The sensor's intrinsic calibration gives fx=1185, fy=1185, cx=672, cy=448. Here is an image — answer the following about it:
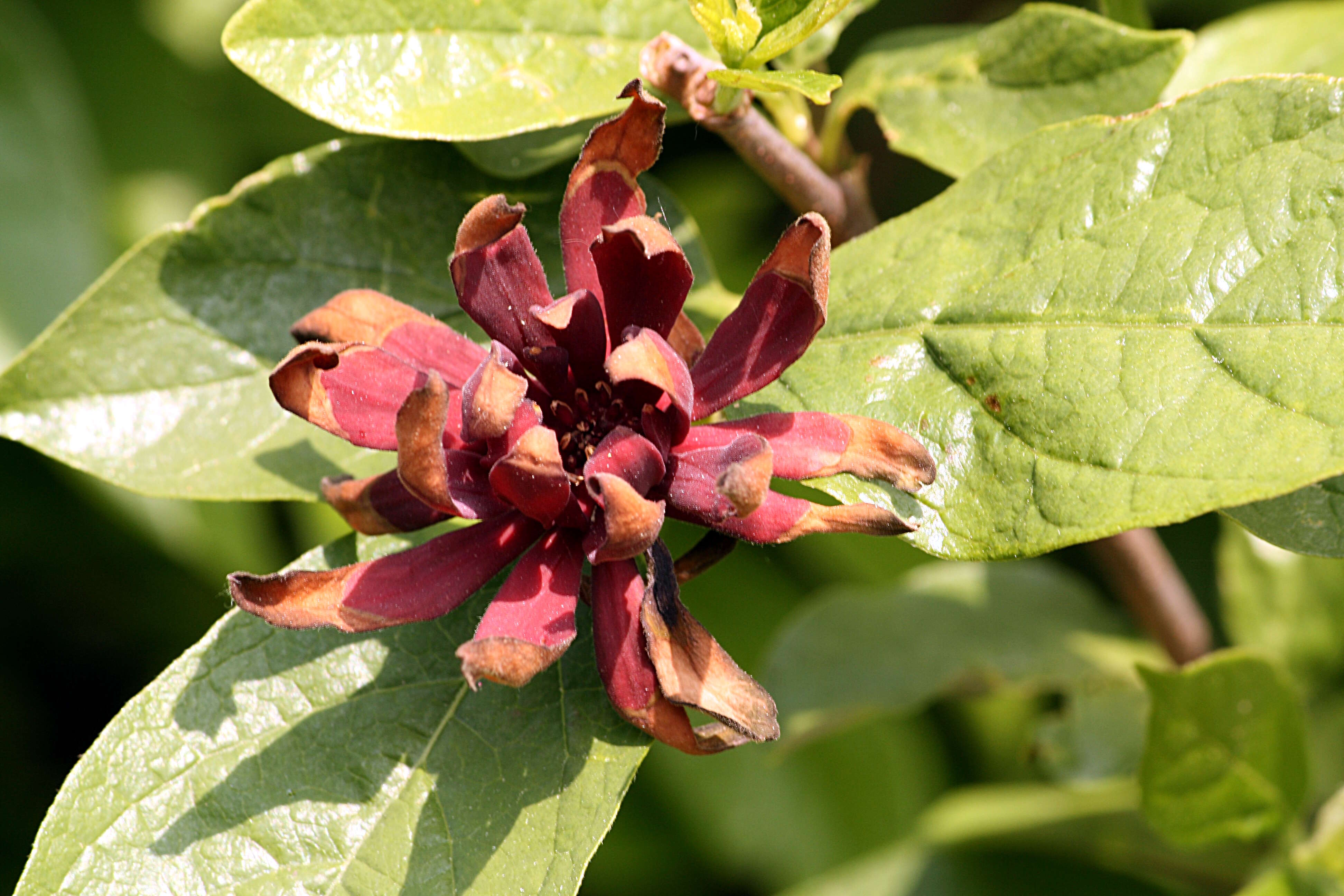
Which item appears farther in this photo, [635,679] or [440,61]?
[440,61]

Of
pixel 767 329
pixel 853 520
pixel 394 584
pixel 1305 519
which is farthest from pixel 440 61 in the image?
pixel 1305 519

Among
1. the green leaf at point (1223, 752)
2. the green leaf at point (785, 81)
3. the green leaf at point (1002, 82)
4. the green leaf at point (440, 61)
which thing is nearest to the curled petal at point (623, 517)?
the green leaf at point (785, 81)

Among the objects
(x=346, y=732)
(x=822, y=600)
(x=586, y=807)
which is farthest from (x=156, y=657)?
(x=586, y=807)

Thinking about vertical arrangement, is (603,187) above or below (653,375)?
above

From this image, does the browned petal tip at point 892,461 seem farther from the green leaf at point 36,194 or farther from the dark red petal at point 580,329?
the green leaf at point 36,194

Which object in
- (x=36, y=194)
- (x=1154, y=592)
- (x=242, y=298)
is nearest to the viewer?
(x=242, y=298)

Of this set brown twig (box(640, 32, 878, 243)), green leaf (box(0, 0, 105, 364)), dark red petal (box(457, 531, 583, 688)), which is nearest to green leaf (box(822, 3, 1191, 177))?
brown twig (box(640, 32, 878, 243))

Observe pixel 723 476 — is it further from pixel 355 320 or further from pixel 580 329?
pixel 355 320
